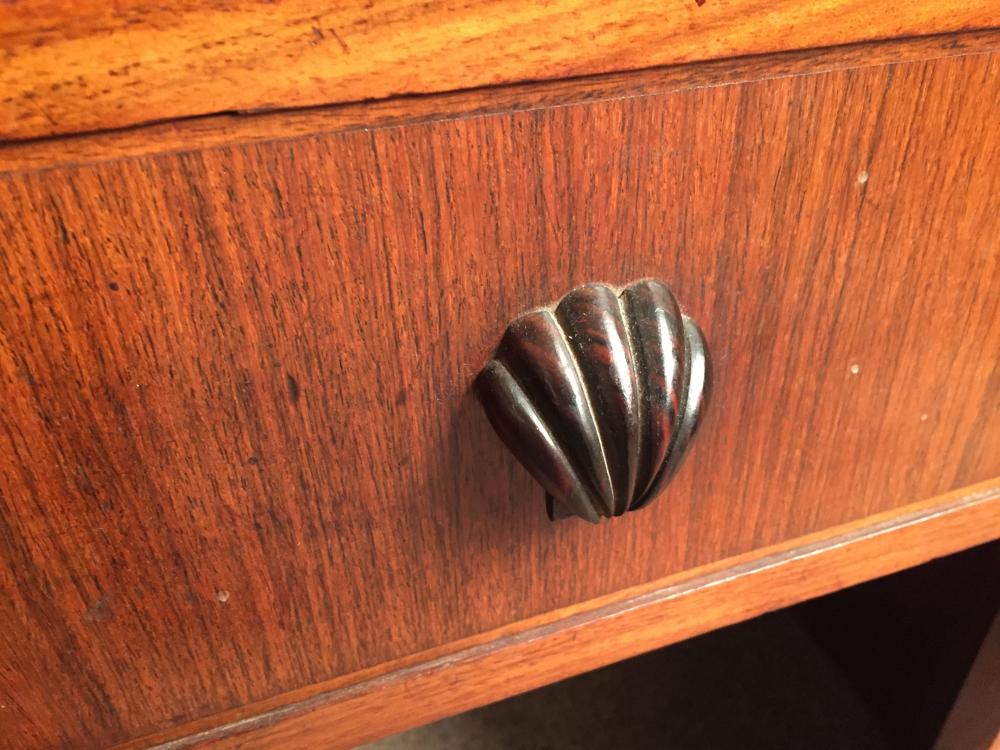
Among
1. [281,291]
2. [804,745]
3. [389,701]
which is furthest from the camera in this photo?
[804,745]

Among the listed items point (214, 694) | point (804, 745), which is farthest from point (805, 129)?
point (804, 745)

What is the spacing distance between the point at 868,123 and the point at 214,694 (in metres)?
0.29

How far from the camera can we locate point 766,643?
74 cm

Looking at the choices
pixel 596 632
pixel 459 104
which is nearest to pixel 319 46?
pixel 459 104

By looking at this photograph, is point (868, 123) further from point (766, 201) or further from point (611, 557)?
point (611, 557)

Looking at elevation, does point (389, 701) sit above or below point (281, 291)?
below

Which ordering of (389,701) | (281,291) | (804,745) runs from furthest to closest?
1. (804,745)
2. (389,701)
3. (281,291)

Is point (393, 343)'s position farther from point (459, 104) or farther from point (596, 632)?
point (596, 632)

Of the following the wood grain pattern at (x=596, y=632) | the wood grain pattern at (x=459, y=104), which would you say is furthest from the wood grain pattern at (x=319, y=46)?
the wood grain pattern at (x=596, y=632)

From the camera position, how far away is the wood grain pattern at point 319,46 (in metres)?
0.18

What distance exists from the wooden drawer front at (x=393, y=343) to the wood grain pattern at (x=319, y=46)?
0.01m

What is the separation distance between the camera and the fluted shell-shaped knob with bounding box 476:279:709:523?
25 cm

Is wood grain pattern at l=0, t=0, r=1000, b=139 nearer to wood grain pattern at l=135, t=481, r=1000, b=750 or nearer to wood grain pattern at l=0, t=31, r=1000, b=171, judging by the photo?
wood grain pattern at l=0, t=31, r=1000, b=171

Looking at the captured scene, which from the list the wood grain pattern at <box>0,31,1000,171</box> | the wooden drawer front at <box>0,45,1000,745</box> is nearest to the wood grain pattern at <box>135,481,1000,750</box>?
the wooden drawer front at <box>0,45,1000,745</box>
